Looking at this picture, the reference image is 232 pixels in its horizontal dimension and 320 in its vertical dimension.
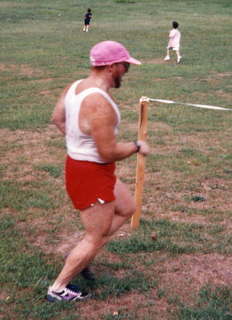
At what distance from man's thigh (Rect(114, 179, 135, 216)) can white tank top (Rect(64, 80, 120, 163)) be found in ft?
1.50

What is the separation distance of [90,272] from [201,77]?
34.6ft

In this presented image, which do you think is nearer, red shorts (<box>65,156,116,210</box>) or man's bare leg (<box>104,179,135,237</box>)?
red shorts (<box>65,156,116,210</box>)

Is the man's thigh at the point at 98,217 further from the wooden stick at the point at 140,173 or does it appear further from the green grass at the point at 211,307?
the wooden stick at the point at 140,173

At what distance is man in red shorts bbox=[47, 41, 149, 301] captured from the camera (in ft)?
11.8

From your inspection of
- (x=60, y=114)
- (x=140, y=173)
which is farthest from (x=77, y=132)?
(x=140, y=173)

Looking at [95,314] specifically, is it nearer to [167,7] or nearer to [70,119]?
[70,119]

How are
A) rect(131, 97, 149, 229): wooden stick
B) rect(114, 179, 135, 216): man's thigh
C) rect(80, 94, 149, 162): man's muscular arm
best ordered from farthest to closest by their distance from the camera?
1. rect(131, 97, 149, 229): wooden stick
2. rect(114, 179, 135, 216): man's thigh
3. rect(80, 94, 149, 162): man's muscular arm

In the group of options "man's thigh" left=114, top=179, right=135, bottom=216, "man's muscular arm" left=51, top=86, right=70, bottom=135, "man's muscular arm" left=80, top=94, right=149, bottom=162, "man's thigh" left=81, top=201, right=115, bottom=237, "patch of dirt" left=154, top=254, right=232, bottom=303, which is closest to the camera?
"man's muscular arm" left=80, top=94, right=149, bottom=162

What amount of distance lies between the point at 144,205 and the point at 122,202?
195 centimetres

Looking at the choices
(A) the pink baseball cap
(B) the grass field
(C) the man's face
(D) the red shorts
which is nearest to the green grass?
(B) the grass field

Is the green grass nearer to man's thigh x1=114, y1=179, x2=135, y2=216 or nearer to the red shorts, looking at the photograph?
man's thigh x1=114, y1=179, x2=135, y2=216

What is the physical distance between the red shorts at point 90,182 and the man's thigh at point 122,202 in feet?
0.92

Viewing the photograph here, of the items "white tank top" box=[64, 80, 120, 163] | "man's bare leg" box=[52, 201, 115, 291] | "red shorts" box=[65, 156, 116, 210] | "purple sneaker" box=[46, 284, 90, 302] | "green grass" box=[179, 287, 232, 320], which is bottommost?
"green grass" box=[179, 287, 232, 320]

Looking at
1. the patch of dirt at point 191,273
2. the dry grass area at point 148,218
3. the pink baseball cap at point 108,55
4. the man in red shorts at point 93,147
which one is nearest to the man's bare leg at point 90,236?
the man in red shorts at point 93,147
